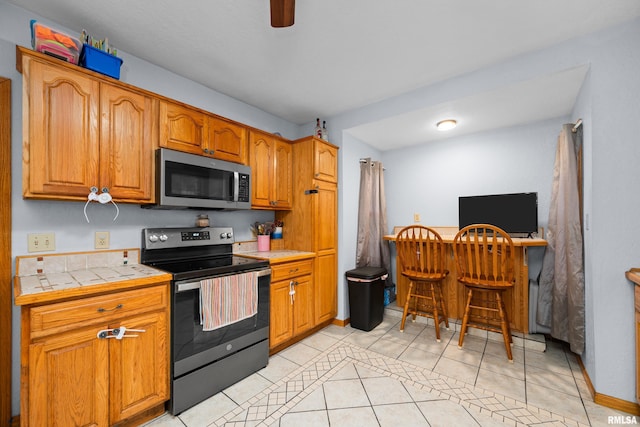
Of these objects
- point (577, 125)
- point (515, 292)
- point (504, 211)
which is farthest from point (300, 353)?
point (577, 125)

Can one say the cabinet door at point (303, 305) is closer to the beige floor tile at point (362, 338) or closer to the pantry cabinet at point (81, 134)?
the beige floor tile at point (362, 338)

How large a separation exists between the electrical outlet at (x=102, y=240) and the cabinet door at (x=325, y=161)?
6.12 feet

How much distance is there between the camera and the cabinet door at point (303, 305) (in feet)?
8.54

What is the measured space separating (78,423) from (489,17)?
3.34m

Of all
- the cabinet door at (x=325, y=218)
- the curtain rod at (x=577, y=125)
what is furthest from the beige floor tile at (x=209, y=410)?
the curtain rod at (x=577, y=125)

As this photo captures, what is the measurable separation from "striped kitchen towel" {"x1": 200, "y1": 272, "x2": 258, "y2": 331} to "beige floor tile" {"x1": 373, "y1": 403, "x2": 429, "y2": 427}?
1.13 metres

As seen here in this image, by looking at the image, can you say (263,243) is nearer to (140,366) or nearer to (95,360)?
(140,366)

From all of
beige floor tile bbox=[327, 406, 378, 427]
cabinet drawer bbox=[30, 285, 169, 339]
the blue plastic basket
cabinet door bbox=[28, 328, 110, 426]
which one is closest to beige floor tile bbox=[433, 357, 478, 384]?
beige floor tile bbox=[327, 406, 378, 427]

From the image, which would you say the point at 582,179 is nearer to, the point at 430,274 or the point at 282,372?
the point at 430,274

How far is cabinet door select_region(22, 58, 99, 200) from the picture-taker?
1465 mm

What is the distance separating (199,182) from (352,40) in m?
1.61

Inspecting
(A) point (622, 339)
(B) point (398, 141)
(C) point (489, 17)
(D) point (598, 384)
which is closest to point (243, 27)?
(C) point (489, 17)

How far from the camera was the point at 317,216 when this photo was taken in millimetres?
2918

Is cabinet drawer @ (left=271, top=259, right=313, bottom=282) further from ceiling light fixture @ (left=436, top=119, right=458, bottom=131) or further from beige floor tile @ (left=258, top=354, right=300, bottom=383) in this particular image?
ceiling light fixture @ (left=436, top=119, right=458, bottom=131)
